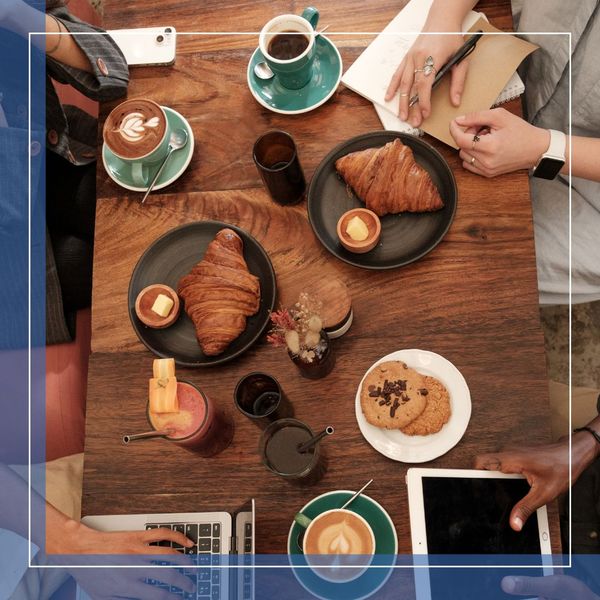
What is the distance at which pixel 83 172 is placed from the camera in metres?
1.67

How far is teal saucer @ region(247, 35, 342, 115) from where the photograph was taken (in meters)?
1.28

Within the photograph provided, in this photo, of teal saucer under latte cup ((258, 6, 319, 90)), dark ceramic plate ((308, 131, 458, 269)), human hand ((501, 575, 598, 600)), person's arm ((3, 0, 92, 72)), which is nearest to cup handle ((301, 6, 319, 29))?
teal saucer under latte cup ((258, 6, 319, 90))

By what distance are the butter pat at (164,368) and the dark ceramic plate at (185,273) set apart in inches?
3.4

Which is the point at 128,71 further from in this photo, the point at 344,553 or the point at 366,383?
the point at 344,553

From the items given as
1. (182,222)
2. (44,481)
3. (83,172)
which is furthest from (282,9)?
(44,481)

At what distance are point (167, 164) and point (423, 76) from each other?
565mm

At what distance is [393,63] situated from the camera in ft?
4.22

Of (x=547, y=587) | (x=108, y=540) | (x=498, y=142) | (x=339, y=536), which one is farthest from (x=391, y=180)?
(x=108, y=540)

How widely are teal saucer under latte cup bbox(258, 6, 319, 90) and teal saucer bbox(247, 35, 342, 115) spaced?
4 centimetres

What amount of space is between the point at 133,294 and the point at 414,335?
0.57m

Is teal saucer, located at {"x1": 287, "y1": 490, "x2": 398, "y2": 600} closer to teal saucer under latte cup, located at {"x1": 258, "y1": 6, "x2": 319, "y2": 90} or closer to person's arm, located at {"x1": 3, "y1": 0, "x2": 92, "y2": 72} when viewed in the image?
teal saucer under latte cup, located at {"x1": 258, "y1": 6, "x2": 319, "y2": 90}

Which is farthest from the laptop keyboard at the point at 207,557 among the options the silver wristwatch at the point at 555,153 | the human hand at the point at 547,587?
the silver wristwatch at the point at 555,153

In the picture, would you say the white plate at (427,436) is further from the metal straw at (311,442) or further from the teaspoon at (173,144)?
the teaspoon at (173,144)

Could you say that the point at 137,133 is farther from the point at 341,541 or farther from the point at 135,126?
the point at 341,541
